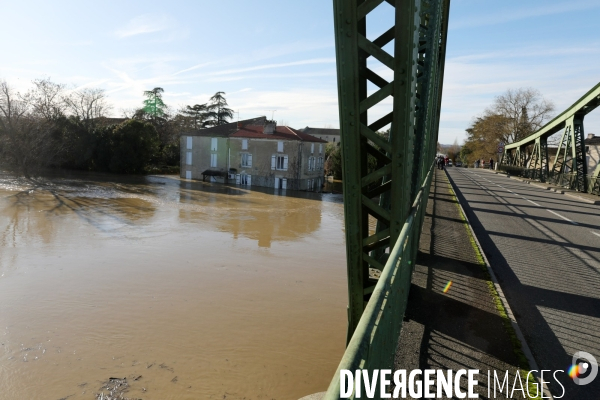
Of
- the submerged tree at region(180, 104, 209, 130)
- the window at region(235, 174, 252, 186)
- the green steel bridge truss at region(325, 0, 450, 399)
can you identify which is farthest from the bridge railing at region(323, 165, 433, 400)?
the submerged tree at region(180, 104, 209, 130)

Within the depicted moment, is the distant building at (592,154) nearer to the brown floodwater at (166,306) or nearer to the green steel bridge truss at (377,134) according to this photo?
the brown floodwater at (166,306)

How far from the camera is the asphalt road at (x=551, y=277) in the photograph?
4.35 m

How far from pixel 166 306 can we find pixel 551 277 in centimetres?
758

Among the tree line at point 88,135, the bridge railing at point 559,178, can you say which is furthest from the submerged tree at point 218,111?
the bridge railing at point 559,178

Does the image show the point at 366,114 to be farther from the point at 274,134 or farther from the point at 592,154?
the point at 592,154

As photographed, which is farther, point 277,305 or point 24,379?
point 277,305

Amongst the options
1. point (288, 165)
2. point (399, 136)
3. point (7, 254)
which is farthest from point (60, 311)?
point (288, 165)

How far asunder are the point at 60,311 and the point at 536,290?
354 inches

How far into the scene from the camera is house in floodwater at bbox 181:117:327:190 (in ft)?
117

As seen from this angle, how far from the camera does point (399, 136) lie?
9.46 feet

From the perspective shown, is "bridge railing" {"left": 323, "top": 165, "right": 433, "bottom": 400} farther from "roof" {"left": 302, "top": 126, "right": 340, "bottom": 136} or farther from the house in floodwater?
"roof" {"left": 302, "top": 126, "right": 340, "bottom": 136}

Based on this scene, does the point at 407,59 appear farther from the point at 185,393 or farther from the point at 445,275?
the point at 185,393

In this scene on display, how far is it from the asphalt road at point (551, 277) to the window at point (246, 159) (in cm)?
2461

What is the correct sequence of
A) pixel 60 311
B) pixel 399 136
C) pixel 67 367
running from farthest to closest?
pixel 60 311 → pixel 67 367 → pixel 399 136
